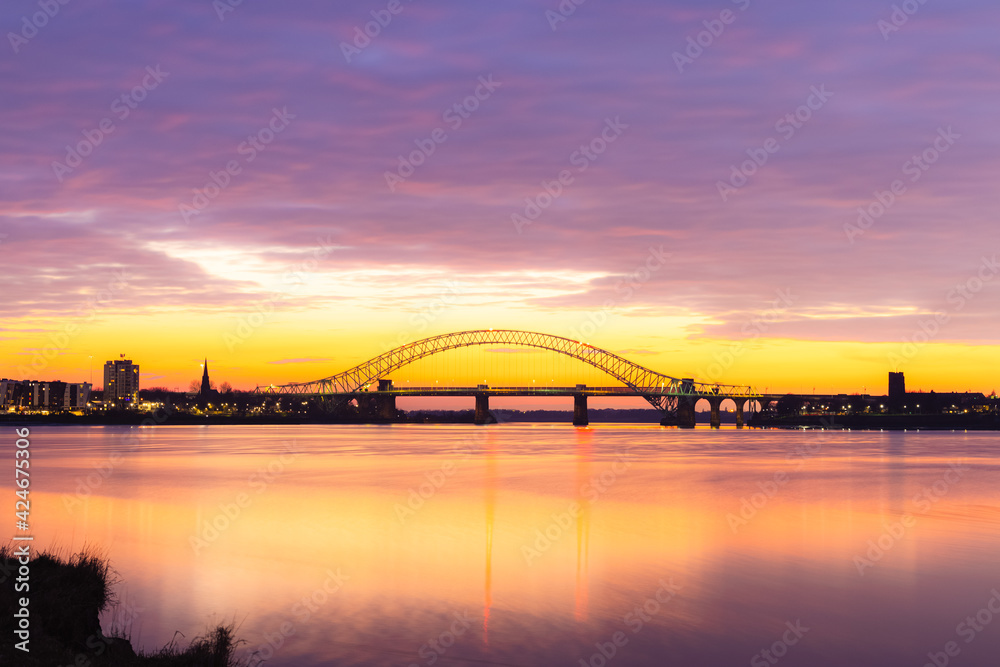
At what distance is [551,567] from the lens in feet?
66.2

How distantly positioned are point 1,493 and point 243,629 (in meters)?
24.6

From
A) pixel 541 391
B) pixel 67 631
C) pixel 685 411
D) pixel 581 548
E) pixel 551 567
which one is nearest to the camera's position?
pixel 67 631

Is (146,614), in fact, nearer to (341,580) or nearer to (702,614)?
(341,580)

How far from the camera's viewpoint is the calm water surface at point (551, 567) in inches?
545

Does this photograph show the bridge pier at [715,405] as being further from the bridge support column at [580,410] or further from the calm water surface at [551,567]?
the calm water surface at [551,567]

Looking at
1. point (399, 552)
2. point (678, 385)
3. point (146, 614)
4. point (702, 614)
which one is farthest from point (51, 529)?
point (678, 385)

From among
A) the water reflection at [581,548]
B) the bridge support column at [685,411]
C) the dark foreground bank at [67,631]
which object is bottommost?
the water reflection at [581,548]

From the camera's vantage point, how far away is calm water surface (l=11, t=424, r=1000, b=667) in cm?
1385

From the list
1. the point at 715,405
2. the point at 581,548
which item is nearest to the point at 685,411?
the point at 715,405

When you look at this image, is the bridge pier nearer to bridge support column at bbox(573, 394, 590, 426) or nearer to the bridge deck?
the bridge deck

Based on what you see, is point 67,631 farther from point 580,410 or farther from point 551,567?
point 580,410

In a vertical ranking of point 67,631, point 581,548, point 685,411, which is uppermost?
point 685,411

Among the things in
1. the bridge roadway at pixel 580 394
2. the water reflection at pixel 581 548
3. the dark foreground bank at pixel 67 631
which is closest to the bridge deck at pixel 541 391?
the bridge roadway at pixel 580 394

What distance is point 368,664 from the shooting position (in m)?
12.5
